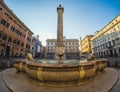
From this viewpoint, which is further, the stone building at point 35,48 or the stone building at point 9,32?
the stone building at point 35,48

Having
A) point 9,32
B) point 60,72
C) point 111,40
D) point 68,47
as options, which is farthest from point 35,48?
point 60,72

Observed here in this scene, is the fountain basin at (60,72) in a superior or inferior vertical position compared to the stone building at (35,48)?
inferior

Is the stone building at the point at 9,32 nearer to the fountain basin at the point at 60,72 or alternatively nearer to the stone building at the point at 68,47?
the fountain basin at the point at 60,72

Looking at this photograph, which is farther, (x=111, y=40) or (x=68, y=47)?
(x=68, y=47)

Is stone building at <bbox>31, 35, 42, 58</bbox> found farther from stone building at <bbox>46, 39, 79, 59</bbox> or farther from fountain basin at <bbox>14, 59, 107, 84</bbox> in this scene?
fountain basin at <bbox>14, 59, 107, 84</bbox>

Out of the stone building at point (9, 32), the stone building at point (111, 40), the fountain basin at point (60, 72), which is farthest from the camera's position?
the stone building at point (111, 40)

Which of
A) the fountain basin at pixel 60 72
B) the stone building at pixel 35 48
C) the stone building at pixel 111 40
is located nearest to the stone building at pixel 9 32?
the stone building at pixel 35 48

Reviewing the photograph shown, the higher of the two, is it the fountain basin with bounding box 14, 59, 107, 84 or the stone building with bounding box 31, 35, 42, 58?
the stone building with bounding box 31, 35, 42, 58

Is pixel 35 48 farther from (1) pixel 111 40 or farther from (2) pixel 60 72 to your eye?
(2) pixel 60 72

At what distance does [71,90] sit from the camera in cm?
419

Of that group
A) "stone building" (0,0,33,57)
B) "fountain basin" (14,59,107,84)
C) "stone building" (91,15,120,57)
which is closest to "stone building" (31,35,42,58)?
"stone building" (0,0,33,57)

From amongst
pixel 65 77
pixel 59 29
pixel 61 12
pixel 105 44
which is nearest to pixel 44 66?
pixel 65 77

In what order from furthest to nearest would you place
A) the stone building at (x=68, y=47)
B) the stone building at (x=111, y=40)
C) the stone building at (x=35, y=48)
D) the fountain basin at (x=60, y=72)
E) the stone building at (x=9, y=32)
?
the stone building at (x=68, y=47) < the stone building at (x=35, y=48) < the stone building at (x=111, y=40) < the stone building at (x=9, y=32) < the fountain basin at (x=60, y=72)

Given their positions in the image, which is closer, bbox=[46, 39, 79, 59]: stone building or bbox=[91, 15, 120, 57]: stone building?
bbox=[91, 15, 120, 57]: stone building
